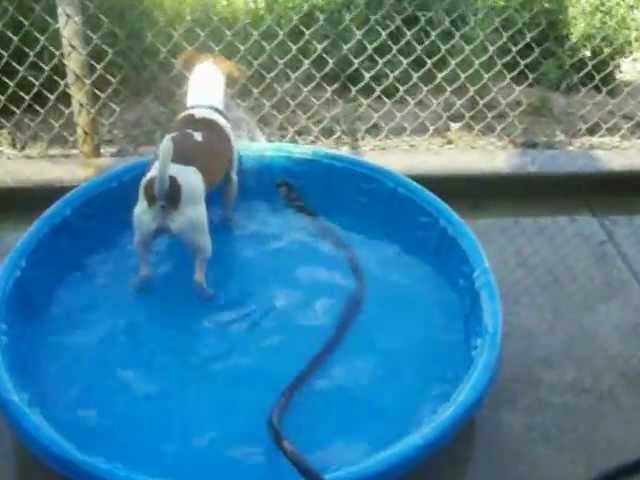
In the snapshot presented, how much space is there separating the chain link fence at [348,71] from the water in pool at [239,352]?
0.63 metres

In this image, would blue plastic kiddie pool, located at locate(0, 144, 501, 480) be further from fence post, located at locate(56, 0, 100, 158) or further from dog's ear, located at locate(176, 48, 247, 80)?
fence post, located at locate(56, 0, 100, 158)

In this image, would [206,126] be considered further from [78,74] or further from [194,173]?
[78,74]

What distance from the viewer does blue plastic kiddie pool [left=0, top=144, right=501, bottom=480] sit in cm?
265

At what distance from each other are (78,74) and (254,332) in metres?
1.08

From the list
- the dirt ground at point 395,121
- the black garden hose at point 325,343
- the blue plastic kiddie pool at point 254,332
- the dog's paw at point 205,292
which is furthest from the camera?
the dirt ground at point 395,121

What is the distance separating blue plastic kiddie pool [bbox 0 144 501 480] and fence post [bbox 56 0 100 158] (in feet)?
1.30

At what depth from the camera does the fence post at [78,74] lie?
3391 millimetres

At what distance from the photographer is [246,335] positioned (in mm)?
3057

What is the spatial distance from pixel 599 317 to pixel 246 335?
102 centimetres

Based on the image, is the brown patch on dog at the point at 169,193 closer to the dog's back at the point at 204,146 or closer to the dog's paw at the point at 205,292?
the dog's back at the point at 204,146

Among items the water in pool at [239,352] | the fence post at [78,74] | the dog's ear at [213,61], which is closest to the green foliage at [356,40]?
the fence post at [78,74]

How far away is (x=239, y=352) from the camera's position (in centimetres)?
300

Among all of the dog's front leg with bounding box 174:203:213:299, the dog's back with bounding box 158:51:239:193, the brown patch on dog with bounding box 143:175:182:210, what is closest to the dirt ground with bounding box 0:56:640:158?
the dog's back with bounding box 158:51:239:193

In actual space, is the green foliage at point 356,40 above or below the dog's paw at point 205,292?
above
